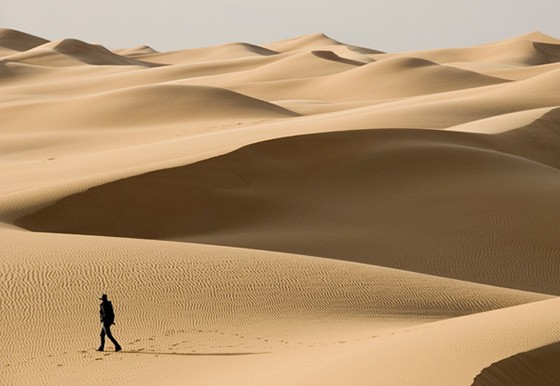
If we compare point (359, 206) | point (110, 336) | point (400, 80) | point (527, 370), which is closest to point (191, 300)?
point (110, 336)

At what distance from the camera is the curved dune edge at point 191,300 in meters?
9.84

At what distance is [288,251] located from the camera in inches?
638

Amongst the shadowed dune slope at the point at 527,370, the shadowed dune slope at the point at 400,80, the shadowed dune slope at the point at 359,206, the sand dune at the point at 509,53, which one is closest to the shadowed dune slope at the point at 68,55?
the sand dune at the point at 509,53

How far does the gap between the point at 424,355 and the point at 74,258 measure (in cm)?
606

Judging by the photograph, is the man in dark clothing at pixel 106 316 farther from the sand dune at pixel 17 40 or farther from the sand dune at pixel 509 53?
the sand dune at pixel 17 40

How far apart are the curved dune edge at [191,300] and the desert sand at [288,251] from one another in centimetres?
3

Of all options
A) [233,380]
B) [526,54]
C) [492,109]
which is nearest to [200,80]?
[492,109]

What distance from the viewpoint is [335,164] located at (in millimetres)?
22016

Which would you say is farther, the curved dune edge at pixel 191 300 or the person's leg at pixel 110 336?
the curved dune edge at pixel 191 300

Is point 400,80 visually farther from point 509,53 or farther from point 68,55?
point 509,53

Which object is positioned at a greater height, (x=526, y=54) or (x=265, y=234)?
(x=526, y=54)

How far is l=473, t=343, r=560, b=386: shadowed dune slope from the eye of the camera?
674 cm

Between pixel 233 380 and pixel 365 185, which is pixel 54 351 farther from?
pixel 365 185

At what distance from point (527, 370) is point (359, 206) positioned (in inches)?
501
